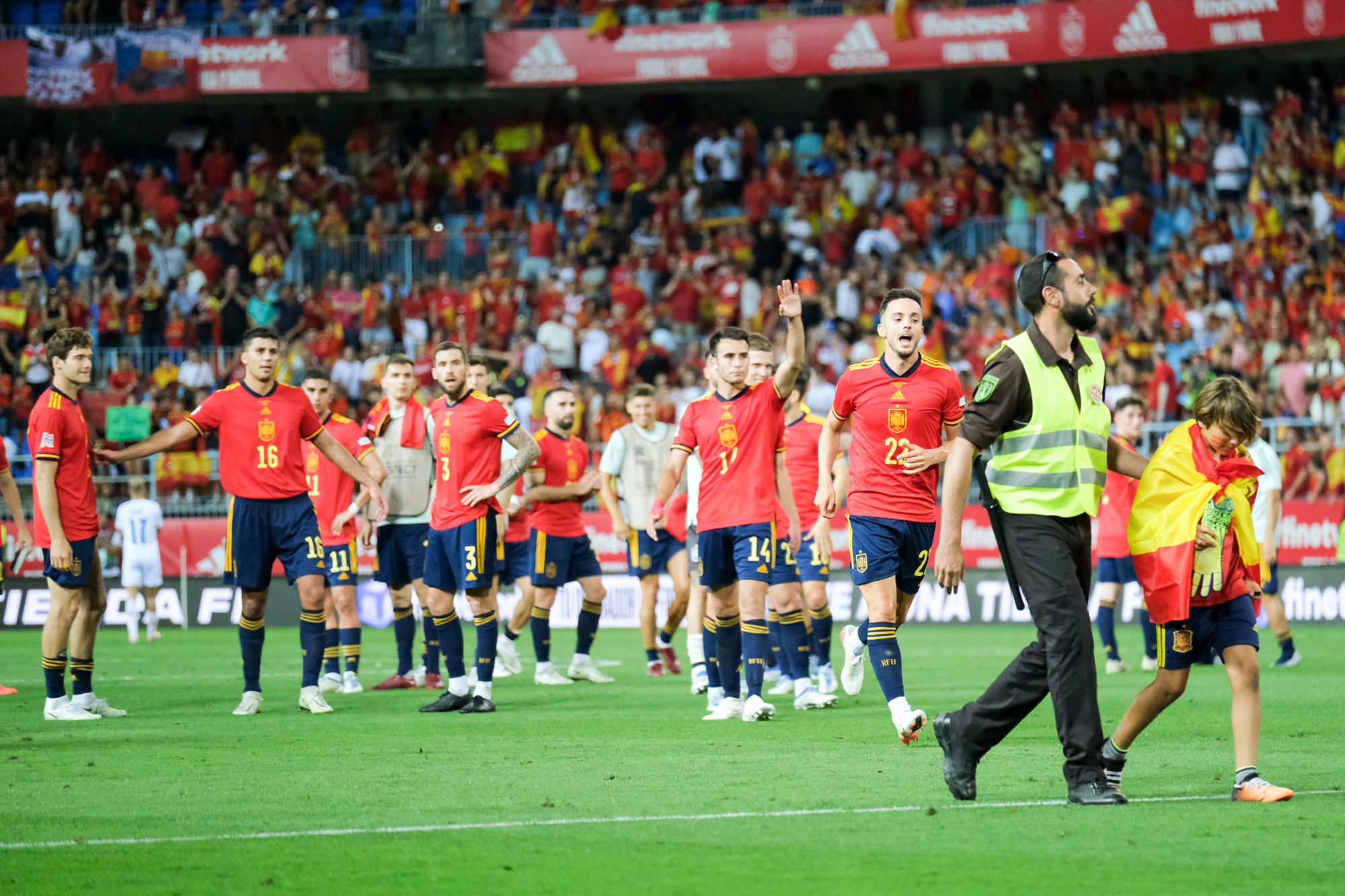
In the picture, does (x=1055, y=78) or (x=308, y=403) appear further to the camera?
(x=1055, y=78)

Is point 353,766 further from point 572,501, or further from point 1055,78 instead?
point 1055,78

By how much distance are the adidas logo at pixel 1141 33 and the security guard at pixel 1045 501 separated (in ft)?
79.9

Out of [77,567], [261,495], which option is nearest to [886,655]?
[261,495]

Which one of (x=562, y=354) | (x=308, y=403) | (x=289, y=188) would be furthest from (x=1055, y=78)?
(x=308, y=403)

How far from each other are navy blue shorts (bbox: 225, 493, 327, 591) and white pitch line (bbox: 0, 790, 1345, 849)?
5562mm

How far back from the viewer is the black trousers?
7.26m

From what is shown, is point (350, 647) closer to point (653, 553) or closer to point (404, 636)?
point (404, 636)

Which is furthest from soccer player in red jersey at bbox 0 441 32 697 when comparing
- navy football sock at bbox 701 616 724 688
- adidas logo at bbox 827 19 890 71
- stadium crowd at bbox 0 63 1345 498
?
adidas logo at bbox 827 19 890 71

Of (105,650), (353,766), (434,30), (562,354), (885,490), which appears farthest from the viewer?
(434,30)

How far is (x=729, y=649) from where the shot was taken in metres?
11.6

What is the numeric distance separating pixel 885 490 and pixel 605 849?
15.0 feet

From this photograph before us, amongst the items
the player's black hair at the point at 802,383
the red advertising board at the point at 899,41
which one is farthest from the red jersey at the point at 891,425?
the red advertising board at the point at 899,41

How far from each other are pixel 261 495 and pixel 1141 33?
22.5 metres

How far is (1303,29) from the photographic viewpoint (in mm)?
29156
